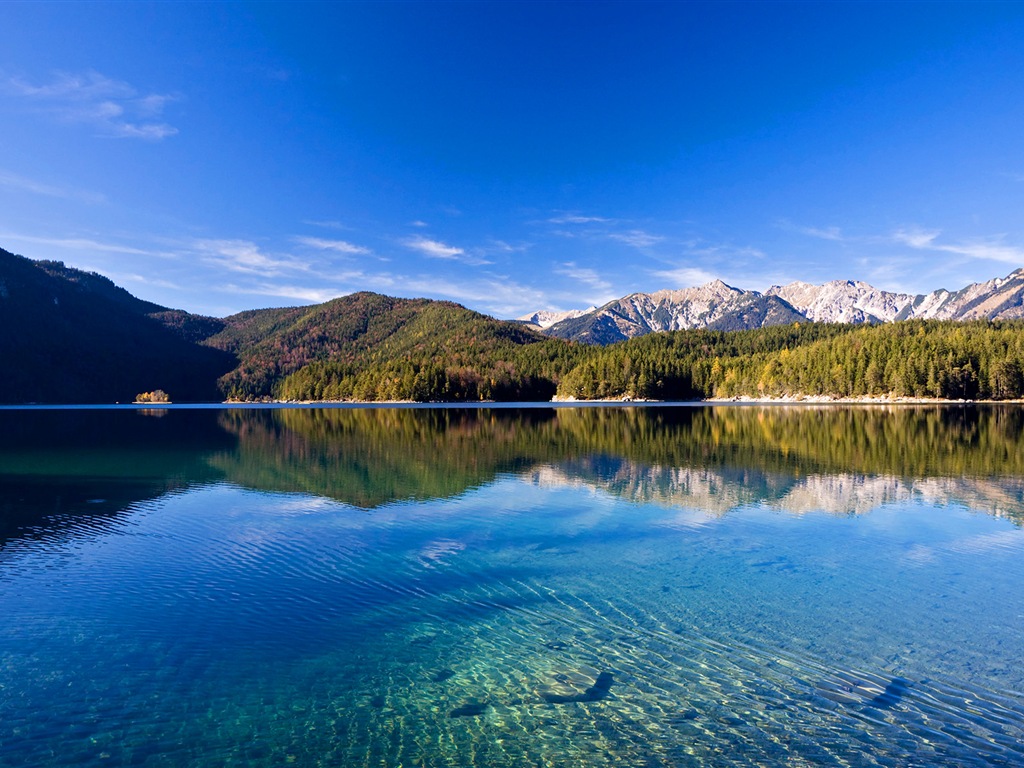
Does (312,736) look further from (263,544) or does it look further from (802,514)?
(802,514)

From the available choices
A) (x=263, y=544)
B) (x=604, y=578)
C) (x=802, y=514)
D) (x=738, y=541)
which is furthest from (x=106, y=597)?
(x=802, y=514)

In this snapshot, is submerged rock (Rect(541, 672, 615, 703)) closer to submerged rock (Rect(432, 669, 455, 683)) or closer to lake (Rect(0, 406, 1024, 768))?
lake (Rect(0, 406, 1024, 768))

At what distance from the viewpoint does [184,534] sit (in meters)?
23.6

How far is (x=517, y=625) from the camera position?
562 inches

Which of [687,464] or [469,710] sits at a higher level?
[687,464]

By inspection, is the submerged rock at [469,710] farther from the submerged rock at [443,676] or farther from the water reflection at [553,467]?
the water reflection at [553,467]

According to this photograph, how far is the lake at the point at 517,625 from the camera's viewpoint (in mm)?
9641

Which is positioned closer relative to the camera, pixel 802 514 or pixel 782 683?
pixel 782 683

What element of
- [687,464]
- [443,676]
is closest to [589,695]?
[443,676]

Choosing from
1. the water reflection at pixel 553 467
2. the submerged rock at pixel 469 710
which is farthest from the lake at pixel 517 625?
the water reflection at pixel 553 467

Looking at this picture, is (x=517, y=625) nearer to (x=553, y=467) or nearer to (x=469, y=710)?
(x=469, y=710)

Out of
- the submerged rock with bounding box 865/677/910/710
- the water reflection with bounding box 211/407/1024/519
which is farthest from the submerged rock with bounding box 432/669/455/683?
the water reflection with bounding box 211/407/1024/519

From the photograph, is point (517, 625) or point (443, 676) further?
point (517, 625)

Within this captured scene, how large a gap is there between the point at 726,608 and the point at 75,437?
7954cm
